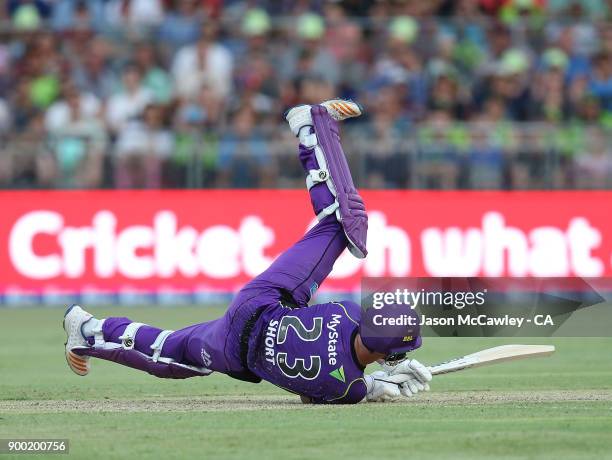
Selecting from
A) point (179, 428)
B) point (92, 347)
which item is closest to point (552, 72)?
point (92, 347)

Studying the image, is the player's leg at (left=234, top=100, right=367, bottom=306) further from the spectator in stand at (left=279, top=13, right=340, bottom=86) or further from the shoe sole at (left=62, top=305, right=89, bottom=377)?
the spectator in stand at (left=279, top=13, right=340, bottom=86)

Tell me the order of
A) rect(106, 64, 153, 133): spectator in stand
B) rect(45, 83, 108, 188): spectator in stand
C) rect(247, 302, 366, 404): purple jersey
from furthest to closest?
rect(106, 64, 153, 133): spectator in stand, rect(45, 83, 108, 188): spectator in stand, rect(247, 302, 366, 404): purple jersey

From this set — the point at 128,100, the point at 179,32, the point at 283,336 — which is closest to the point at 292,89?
the point at 179,32

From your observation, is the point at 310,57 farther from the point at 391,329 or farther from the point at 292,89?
the point at 391,329

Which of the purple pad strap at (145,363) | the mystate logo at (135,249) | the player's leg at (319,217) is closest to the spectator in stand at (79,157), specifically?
the mystate logo at (135,249)

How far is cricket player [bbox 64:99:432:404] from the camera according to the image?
29.4 ft

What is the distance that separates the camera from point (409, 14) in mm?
20797

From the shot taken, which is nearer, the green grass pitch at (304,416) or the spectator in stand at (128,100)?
the green grass pitch at (304,416)

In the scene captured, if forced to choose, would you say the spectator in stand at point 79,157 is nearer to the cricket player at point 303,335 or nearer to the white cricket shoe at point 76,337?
the cricket player at point 303,335

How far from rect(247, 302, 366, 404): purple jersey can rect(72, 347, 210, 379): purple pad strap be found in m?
0.65

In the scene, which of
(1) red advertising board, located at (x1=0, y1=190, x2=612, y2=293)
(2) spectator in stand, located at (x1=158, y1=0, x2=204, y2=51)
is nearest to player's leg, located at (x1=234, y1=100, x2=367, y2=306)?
(1) red advertising board, located at (x1=0, y1=190, x2=612, y2=293)

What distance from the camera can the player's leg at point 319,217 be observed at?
9609 mm

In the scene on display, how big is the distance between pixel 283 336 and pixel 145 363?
125 centimetres

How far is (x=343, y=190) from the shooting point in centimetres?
1012
